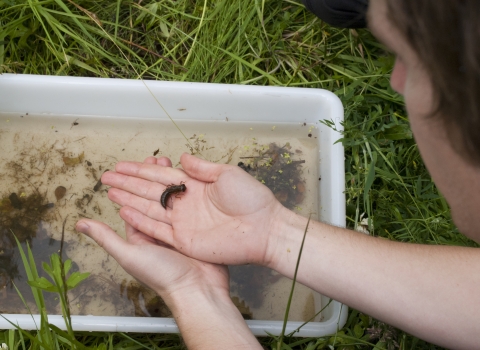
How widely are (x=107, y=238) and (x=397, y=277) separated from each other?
1660 mm

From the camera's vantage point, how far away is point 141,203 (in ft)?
9.80

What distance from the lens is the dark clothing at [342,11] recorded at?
3.14 metres

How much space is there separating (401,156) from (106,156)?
233cm

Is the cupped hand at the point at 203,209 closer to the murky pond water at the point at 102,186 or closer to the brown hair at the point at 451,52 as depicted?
the murky pond water at the point at 102,186

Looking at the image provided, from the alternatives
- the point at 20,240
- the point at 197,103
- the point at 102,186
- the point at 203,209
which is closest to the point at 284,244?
the point at 203,209

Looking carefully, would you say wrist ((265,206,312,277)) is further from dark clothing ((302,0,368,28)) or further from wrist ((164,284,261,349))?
dark clothing ((302,0,368,28))

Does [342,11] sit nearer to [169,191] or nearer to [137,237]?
[169,191]

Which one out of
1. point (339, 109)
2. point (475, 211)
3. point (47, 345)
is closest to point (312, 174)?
point (339, 109)

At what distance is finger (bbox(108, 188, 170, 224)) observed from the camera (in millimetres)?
2924

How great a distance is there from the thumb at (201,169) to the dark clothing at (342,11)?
4.64 feet

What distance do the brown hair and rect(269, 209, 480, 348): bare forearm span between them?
48.8 inches

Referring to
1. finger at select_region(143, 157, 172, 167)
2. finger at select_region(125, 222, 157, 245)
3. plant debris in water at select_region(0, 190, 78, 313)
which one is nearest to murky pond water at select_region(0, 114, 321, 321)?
plant debris in water at select_region(0, 190, 78, 313)

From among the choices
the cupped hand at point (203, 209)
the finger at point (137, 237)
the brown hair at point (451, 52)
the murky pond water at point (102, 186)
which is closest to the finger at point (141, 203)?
the cupped hand at point (203, 209)

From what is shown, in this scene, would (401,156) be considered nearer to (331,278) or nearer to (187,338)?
(331,278)
